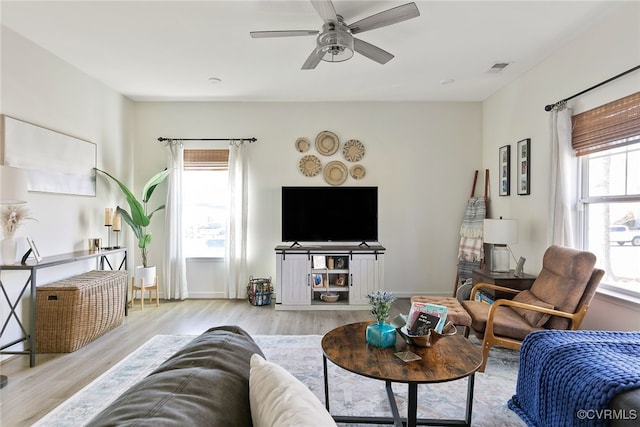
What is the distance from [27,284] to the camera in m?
2.84

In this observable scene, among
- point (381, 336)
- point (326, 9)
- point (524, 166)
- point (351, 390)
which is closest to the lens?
point (381, 336)

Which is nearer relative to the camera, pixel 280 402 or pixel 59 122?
pixel 280 402

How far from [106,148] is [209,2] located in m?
2.56

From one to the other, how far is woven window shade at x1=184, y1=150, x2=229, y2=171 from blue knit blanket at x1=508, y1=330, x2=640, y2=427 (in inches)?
159

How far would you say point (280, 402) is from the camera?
28.7 inches

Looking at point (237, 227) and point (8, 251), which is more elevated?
point (237, 227)

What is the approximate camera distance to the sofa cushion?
0.64 meters

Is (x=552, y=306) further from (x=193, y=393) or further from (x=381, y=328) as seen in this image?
(x=193, y=393)

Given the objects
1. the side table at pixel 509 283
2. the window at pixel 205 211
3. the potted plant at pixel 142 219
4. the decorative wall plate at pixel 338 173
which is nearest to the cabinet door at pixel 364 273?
the decorative wall plate at pixel 338 173

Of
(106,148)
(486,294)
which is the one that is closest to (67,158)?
(106,148)

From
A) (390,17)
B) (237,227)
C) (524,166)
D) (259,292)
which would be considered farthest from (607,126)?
(237,227)

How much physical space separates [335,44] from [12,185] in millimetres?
2535

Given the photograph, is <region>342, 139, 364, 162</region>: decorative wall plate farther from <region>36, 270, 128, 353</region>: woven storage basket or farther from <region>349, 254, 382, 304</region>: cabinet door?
<region>36, 270, 128, 353</region>: woven storage basket

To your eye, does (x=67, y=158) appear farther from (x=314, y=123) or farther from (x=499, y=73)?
(x=499, y=73)
